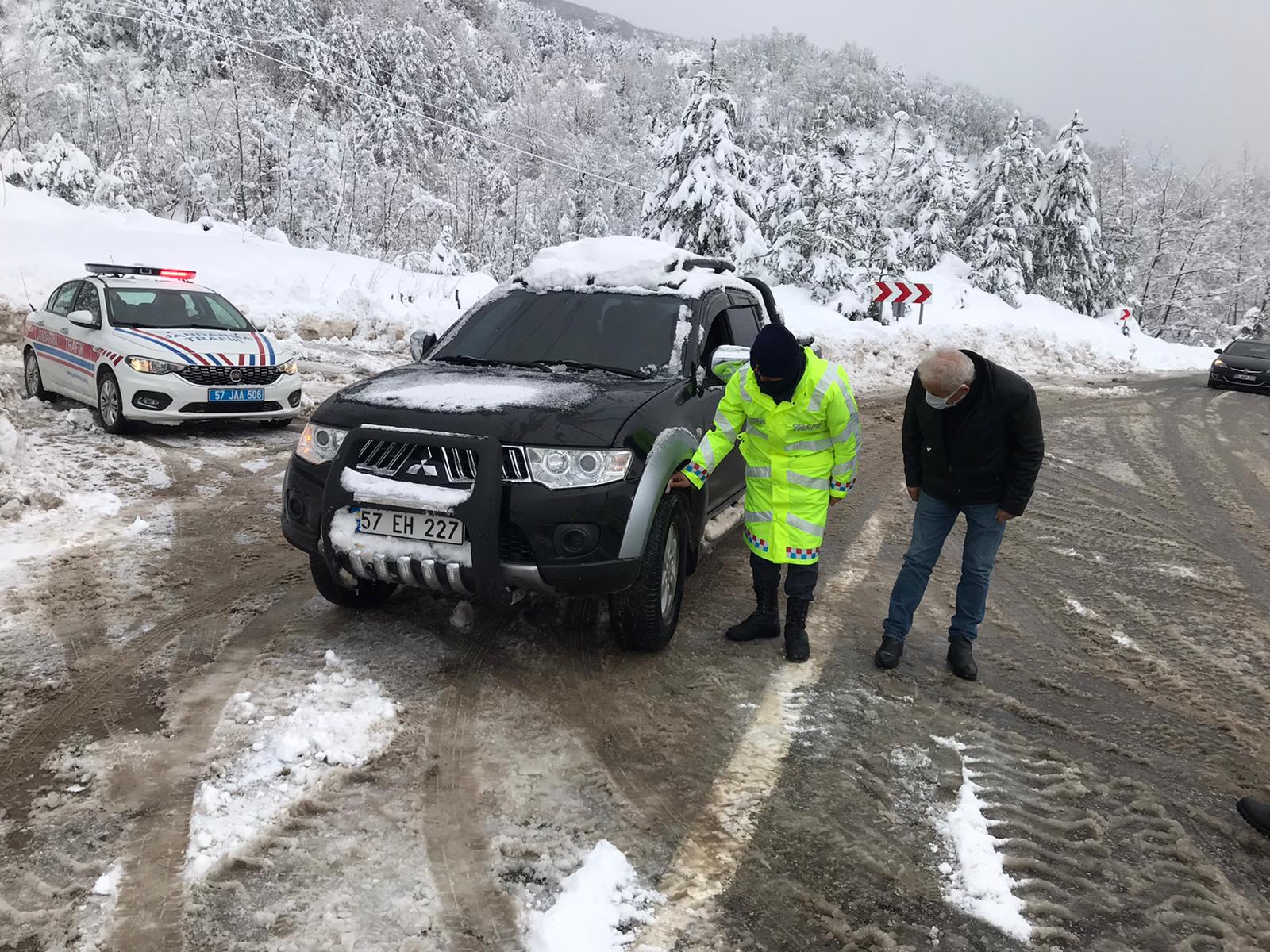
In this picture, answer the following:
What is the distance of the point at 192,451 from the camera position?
7949 mm

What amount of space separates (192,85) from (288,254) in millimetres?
35752

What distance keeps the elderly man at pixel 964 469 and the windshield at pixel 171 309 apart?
8062 mm

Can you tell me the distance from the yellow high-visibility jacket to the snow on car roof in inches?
49.8

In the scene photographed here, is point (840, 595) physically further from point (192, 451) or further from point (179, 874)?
point (192, 451)

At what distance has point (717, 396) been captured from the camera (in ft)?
16.0

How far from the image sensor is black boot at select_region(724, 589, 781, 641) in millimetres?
4312

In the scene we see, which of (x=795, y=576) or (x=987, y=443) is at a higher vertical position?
(x=987, y=443)

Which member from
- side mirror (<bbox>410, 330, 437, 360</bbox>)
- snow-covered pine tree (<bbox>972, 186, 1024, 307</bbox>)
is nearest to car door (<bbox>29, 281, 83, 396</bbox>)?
side mirror (<bbox>410, 330, 437, 360</bbox>)

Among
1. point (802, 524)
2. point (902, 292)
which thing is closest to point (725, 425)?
point (802, 524)

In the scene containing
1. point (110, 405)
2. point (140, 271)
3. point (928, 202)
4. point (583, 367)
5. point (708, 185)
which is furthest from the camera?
point (928, 202)

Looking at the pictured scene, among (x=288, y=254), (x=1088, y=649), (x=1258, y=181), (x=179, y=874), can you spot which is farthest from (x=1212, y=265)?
(x=179, y=874)

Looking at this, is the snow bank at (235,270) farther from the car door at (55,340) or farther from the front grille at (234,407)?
the front grille at (234,407)

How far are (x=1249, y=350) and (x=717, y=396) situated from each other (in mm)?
21486

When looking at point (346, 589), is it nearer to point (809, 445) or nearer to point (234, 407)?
point (809, 445)
